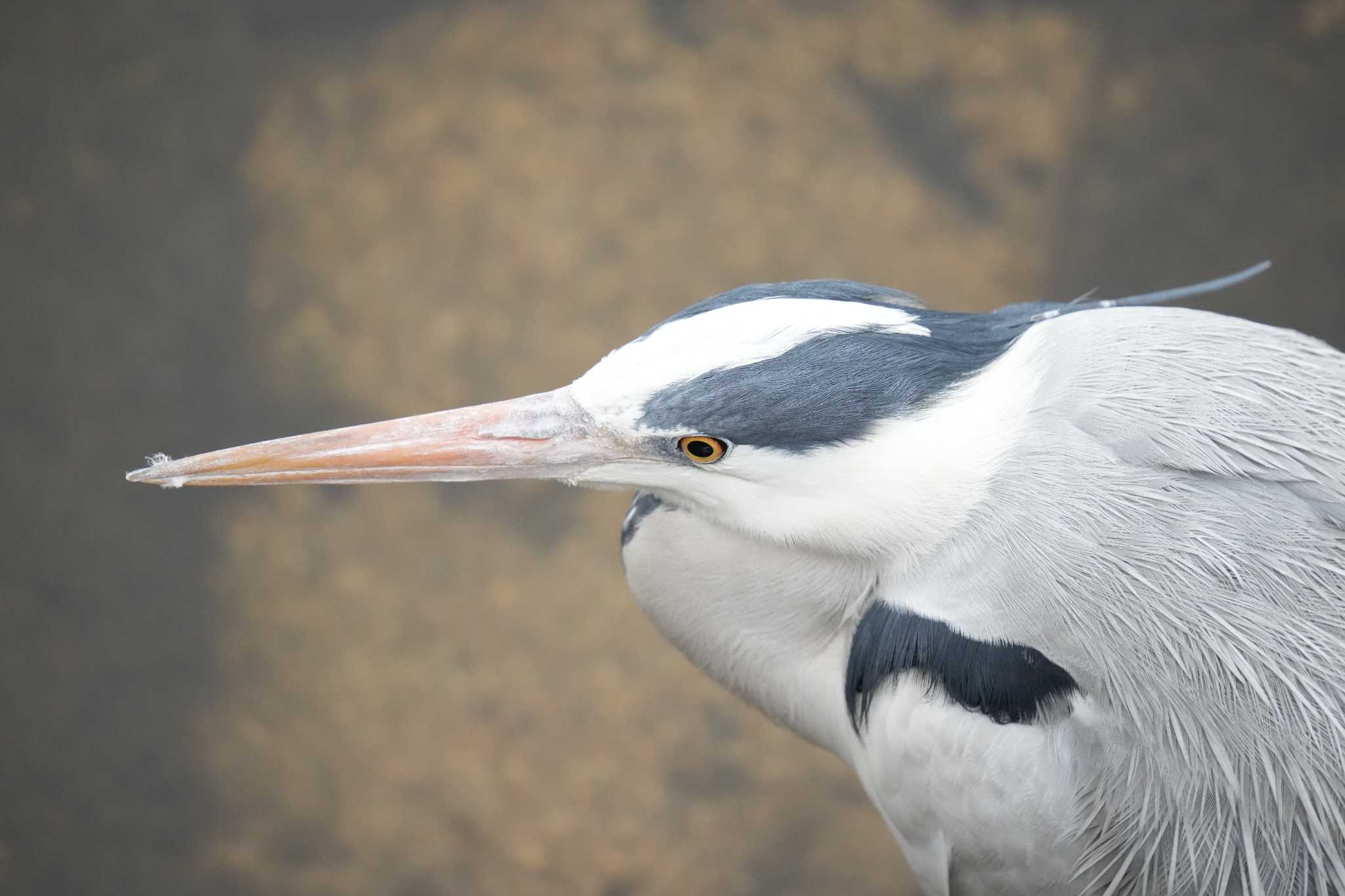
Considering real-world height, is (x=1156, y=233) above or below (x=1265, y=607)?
above

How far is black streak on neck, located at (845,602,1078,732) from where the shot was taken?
1.01 m

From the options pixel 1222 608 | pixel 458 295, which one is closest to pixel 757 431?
pixel 1222 608

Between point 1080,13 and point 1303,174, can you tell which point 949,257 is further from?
point 1303,174

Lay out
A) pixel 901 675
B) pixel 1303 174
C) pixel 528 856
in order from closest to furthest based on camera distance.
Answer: pixel 901 675, pixel 528 856, pixel 1303 174

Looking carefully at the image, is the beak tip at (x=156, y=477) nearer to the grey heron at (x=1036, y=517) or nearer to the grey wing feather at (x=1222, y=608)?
the grey heron at (x=1036, y=517)

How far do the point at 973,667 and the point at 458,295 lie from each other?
164cm

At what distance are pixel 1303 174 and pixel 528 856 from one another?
203 cm

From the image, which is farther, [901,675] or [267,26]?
[267,26]

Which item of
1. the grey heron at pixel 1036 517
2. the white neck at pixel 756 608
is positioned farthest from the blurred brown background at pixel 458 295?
the grey heron at pixel 1036 517

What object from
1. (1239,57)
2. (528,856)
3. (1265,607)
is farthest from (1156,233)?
(528,856)

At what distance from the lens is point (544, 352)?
2.38 meters

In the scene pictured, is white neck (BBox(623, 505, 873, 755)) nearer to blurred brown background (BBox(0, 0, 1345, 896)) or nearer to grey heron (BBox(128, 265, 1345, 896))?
grey heron (BBox(128, 265, 1345, 896))

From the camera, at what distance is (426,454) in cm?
105

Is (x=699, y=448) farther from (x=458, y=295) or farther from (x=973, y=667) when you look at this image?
(x=458, y=295)
